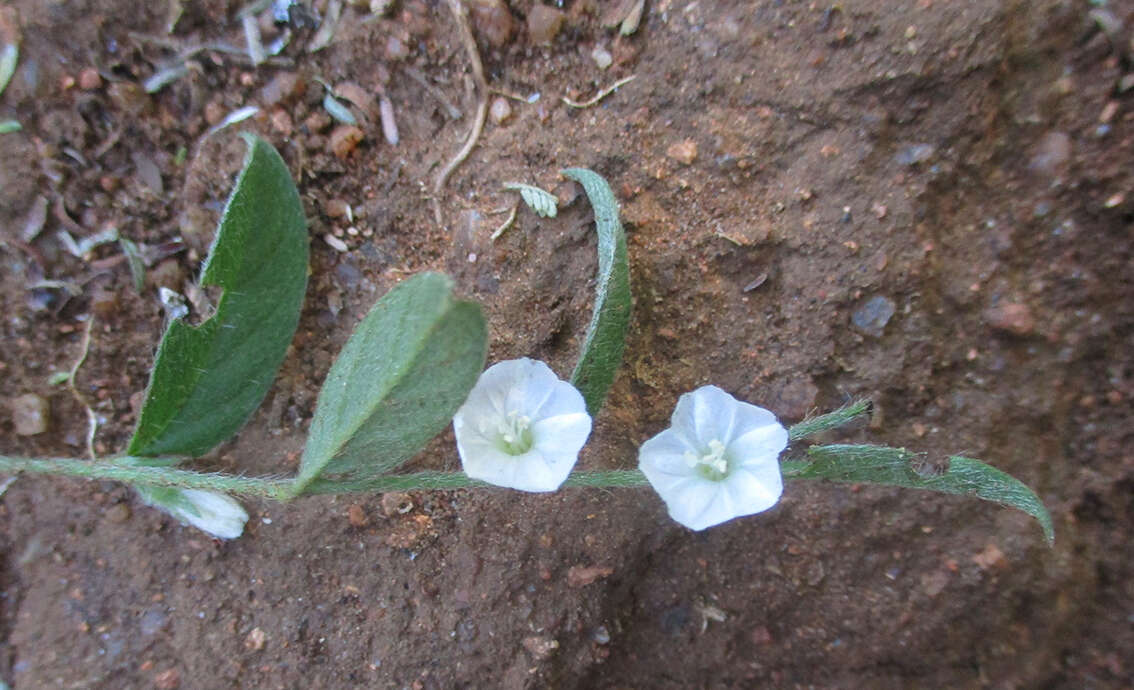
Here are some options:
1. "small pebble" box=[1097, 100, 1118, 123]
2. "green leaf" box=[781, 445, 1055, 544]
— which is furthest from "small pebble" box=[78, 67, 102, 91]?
"small pebble" box=[1097, 100, 1118, 123]

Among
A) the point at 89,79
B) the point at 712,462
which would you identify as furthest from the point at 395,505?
the point at 89,79

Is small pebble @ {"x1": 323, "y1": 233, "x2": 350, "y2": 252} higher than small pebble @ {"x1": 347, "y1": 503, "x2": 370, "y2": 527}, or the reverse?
small pebble @ {"x1": 323, "y1": 233, "x2": 350, "y2": 252}

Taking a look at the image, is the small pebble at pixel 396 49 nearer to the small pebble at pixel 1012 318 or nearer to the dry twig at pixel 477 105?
the dry twig at pixel 477 105

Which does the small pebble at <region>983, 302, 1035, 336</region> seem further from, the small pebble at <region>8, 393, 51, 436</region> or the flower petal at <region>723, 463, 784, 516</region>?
the small pebble at <region>8, 393, 51, 436</region>

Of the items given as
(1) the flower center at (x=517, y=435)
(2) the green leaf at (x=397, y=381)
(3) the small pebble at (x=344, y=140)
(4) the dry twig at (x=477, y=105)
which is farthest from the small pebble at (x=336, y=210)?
(1) the flower center at (x=517, y=435)

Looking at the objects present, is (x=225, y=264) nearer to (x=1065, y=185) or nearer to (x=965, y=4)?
(x=965, y=4)

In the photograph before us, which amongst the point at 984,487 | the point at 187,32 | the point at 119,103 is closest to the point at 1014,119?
the point at 984,487

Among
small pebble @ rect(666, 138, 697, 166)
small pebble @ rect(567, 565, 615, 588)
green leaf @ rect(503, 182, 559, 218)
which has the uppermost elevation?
small pebble @ rect(666, 138, 697, 166)
